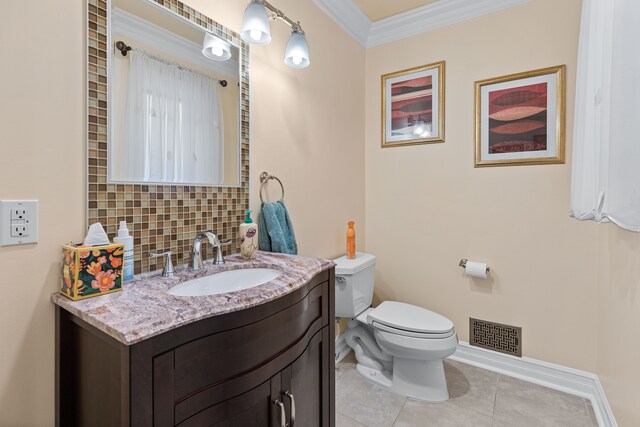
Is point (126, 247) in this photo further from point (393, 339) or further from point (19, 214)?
point (393, 339)

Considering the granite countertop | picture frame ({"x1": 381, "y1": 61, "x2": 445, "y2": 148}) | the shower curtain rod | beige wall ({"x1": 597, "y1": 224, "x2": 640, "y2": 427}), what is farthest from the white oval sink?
picture frame ({"x1": 381, "y1": 61, "x2": 445, "y2": 148})

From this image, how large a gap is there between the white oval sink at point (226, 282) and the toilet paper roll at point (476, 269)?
147 centimetres

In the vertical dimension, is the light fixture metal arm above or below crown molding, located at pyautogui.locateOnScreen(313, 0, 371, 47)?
below

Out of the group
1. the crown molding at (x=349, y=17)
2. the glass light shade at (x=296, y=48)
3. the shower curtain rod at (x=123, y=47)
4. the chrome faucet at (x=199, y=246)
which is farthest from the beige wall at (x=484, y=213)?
the shower curtain rod at (x=123, y=47)

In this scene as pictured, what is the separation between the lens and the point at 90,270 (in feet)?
2.66

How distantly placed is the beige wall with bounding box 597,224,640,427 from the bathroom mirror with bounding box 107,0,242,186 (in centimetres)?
166

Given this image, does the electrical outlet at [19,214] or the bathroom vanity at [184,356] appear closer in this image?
the bathroom vanity at [184,356]

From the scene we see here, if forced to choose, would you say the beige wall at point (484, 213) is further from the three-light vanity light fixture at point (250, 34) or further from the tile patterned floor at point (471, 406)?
the three-light vanity light fixture at point (250, 34)

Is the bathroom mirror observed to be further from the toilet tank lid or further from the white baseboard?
the white baseboard

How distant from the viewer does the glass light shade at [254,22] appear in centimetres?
126

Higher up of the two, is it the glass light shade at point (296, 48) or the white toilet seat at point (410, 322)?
the glass light shade at point (296, 48)

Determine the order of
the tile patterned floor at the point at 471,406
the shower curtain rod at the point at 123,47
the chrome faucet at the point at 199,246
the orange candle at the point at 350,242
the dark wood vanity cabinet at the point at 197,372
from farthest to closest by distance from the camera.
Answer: the orange candle at the point at 350,242
the tile patterned floor at the point at 471,406
the chrome faucet at the point at 199,246
the shower curtain rod at the point at 123,47
the dark wood vanity cabinet at the point at 197,372

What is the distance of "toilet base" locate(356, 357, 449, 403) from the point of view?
174cm

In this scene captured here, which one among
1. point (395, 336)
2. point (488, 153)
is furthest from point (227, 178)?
point (488, 153)
